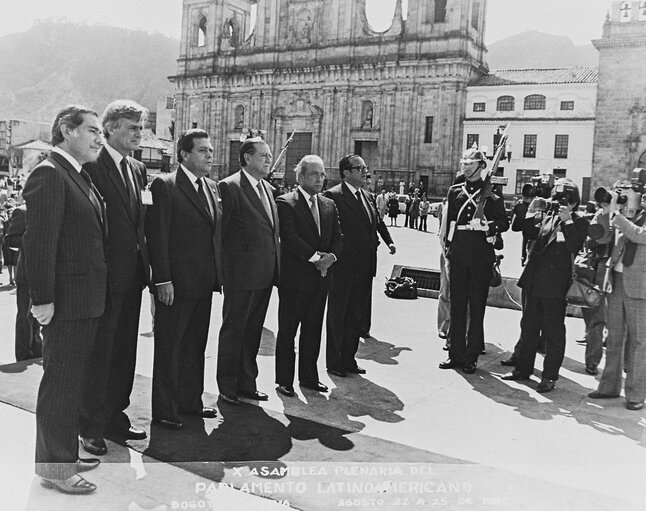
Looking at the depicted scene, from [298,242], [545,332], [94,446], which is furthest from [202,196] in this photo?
[545,332]

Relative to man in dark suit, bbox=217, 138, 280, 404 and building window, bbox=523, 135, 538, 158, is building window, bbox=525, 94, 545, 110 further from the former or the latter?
man in dark suit, bbox=217, 138, 280, 404

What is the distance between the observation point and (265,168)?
197 inches

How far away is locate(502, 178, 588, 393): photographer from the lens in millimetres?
5754

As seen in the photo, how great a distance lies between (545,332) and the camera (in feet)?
19.2

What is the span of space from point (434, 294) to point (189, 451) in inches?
275

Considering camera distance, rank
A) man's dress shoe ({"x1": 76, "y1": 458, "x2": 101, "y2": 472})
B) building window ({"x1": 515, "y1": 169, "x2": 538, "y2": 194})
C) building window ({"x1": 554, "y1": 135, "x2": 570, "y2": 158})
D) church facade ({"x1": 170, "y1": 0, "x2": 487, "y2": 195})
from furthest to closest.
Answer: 1. church facade ({"x1": 170, "y1": 0, "x2": 487, "y2": 195})
2. building window ({"x1": 515, "y1": 169, "x2": 538, "y2": 194})
3. building window ({"x1": 554, "y1": 135, "x2": 570, "y2": 158})
4. man's dress shoe ({"x1": 76, "y1": 458, "x2": 101, "y2": 472})

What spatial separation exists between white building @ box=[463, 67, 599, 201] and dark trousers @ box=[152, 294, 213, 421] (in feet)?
119

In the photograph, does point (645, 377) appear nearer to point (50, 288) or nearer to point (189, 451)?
point (189, 451)

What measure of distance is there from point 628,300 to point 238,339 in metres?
3.11

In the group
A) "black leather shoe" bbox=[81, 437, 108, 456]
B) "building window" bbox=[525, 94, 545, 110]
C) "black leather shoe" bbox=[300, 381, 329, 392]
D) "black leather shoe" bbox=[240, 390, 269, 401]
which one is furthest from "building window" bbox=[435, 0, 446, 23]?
"black leather shoe" bbox=[81, 437, 108, 456]

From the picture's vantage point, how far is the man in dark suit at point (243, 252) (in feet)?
16.3

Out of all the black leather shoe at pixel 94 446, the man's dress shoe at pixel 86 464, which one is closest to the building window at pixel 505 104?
the black leather shoe at pixel 94 446

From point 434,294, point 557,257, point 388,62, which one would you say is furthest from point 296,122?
point 557,257

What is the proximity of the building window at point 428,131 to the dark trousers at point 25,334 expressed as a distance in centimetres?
4015
